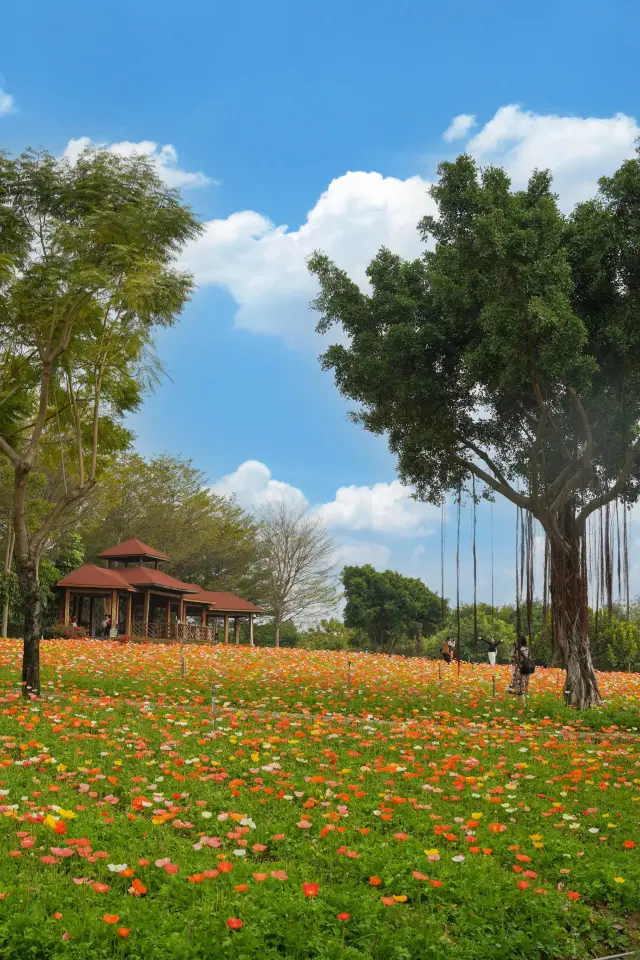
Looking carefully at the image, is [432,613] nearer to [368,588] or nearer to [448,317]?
[368,588]

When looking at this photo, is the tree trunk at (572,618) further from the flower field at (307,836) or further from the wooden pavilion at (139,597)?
the wooden pavilion at (139,597)

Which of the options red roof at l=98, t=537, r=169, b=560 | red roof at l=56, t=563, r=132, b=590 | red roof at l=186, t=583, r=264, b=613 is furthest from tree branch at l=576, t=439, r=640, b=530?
red roof at l=186, t=583, r=264, b=613

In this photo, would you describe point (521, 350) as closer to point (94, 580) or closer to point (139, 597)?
point (94, 580)

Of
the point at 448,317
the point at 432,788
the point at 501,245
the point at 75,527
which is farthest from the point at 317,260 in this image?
the point at 75,527

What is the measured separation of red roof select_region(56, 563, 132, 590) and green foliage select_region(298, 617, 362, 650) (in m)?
13.8

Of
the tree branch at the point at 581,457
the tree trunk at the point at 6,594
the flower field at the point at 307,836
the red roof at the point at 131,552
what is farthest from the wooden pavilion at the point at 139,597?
the flower field at the point at 307,836

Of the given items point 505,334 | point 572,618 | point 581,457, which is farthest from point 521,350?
point 572,618

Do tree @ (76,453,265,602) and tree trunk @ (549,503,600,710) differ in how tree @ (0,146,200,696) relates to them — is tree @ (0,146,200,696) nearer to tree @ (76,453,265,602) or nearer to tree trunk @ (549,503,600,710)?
tree trunk @ (549,503,600,710)

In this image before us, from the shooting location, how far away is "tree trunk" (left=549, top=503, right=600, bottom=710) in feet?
54.9

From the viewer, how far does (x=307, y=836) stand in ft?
22.2

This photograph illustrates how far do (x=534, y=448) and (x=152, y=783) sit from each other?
1088 centimetres

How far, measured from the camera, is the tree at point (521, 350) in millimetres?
14375

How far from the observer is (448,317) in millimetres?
16469

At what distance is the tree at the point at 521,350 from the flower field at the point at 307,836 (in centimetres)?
526
